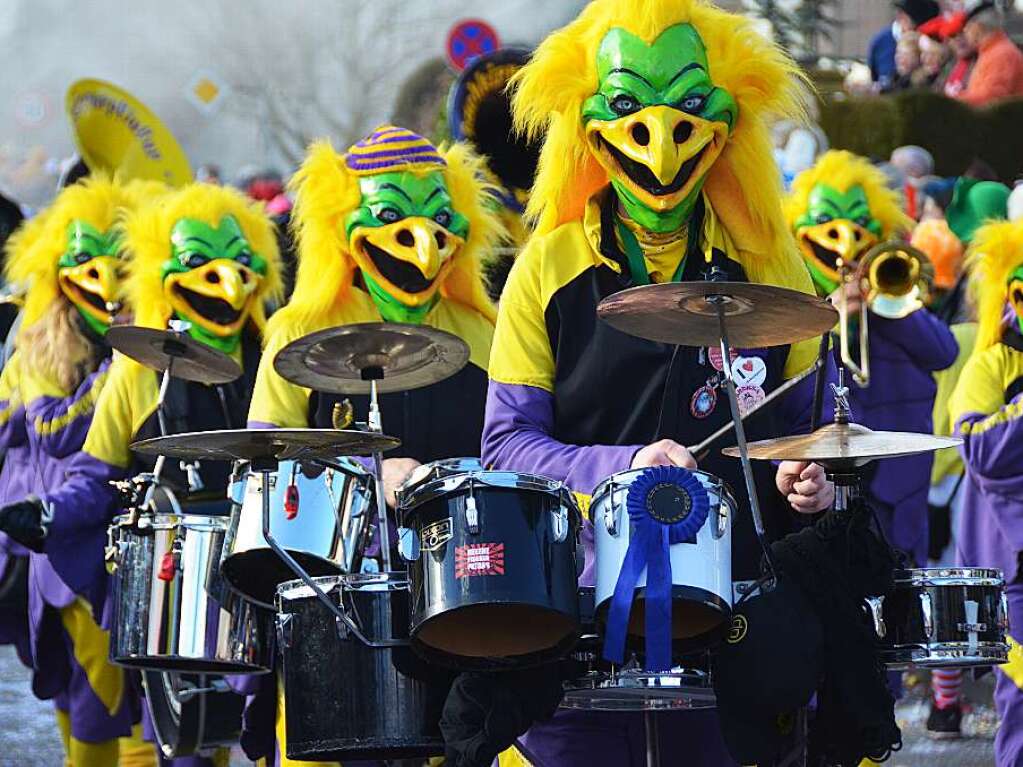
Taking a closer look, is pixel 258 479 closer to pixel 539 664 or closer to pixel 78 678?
pixel 539 664

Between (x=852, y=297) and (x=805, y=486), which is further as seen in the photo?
(x=852, y=297)

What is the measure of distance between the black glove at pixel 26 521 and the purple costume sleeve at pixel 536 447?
333 centimetres

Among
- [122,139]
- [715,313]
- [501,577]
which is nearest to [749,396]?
[715,313]

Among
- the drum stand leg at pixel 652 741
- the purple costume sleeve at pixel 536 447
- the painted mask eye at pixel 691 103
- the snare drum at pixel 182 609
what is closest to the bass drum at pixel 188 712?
the snare drum at pixel 182 609

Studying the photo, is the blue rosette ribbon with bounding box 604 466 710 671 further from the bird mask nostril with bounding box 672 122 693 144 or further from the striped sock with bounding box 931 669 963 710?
the striped sock with bounding box 931 669 963 710

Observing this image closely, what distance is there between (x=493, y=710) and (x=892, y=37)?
1419 centimetres

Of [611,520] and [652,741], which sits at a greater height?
[611,520]

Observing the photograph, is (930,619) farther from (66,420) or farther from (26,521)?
(66,420)

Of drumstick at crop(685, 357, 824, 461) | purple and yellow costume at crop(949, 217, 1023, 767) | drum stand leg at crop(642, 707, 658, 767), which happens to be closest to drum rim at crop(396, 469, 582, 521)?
drumstick at crop(685, 357, 824, 461)

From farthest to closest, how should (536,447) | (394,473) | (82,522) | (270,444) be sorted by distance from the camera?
1. (82,522)
2. (394,473)
3. (270,444)
4. (536,447)

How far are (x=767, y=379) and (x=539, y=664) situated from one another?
3.30ft

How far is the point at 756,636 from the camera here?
3.82m

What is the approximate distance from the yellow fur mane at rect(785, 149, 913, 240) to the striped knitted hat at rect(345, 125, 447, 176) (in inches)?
106

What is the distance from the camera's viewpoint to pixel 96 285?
852 centimetres
